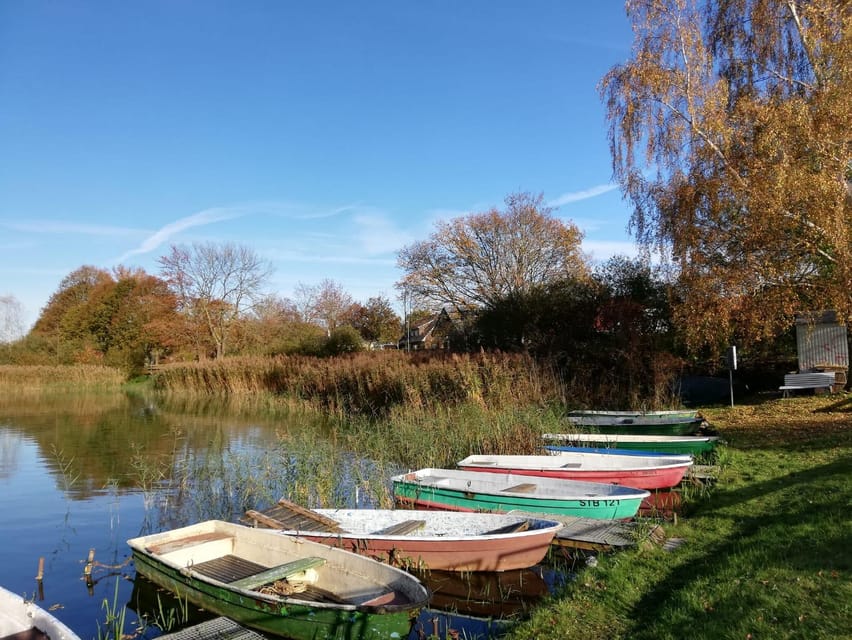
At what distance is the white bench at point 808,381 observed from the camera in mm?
15977

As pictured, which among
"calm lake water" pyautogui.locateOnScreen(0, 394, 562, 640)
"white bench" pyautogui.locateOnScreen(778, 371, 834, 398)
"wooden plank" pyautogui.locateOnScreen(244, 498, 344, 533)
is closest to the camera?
"calm lake water" pyautogui.locateOnScreen(0, 394, 562, 640)

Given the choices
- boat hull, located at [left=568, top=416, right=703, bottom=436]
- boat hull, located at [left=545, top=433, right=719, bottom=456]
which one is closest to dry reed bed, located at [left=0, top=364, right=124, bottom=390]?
boat hull, located at [left=568, top=416, right=703, bottom=436]

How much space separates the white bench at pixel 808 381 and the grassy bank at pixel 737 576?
26.9 feet

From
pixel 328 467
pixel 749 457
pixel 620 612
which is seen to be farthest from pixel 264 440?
pixel 620 612

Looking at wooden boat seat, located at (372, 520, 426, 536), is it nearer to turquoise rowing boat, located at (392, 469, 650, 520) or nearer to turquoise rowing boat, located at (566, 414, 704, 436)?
turquoise rowing boat, located at (392, 469, 650, 520)

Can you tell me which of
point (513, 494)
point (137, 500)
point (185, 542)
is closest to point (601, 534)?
point (513, 494)

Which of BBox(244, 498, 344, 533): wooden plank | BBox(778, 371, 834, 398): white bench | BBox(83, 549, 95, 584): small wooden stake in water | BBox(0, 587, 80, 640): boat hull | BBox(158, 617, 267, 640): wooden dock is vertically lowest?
BBox(83, 549, 95, 584): small wooden stake in water

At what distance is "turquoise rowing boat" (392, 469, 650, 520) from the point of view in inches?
313

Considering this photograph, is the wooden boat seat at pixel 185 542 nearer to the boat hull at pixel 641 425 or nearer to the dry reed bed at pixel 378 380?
the dry reed bed at pixel 378 380

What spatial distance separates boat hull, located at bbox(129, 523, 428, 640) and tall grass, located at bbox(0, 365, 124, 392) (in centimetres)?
3423

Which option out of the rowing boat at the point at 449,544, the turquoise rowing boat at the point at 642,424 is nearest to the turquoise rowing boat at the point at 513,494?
the rowing boat at the point at 449,544

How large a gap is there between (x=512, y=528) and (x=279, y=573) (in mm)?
2644

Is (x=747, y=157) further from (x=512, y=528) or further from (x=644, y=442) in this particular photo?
(x=512, y=528)

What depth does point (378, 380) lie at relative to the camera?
19266mm
